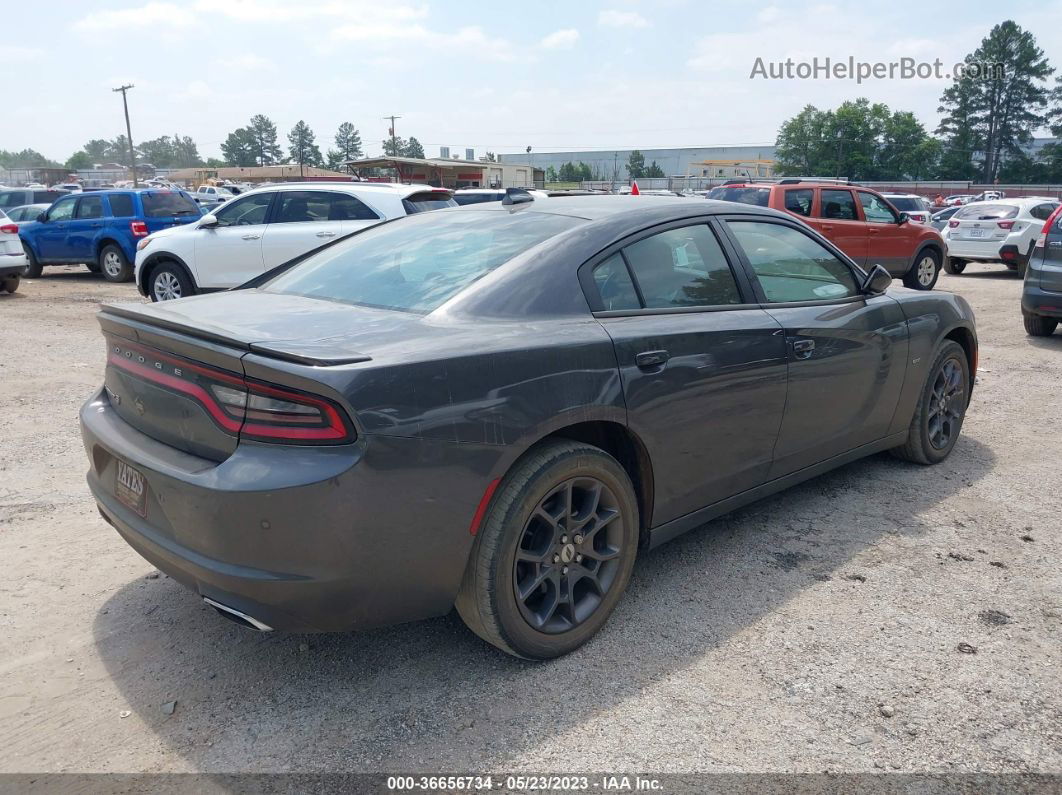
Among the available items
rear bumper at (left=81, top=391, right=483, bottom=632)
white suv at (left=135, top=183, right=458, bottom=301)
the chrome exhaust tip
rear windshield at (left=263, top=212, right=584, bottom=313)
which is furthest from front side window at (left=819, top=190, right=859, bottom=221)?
the chrome exhaust tip

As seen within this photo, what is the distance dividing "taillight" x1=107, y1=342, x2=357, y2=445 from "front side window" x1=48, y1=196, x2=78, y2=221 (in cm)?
1510

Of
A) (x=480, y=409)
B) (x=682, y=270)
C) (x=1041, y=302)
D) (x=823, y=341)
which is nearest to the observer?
(x=480, y=409)

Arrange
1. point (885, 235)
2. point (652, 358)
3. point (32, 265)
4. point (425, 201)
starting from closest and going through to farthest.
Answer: point (652, 358) < point (425, 201) < point (885, 235) < point (32, 265)

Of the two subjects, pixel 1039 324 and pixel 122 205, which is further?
pixel 122 205

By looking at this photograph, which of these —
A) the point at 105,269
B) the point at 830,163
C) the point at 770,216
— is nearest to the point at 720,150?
the point at 830,163

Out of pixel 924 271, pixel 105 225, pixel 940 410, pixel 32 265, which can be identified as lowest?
pixel 924 271

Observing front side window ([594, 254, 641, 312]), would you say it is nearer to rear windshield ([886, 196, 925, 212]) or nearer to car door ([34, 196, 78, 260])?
car door ([34, 196, 78, 260])

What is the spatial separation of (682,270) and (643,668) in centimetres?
166

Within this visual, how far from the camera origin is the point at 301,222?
10828mm

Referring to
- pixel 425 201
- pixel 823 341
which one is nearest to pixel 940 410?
pixel 823 341

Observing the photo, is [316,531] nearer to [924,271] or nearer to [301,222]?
[301,222]

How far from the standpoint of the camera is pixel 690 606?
11.3ft

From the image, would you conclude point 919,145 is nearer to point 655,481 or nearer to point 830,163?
point 830,163

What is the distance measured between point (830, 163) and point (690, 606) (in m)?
103
